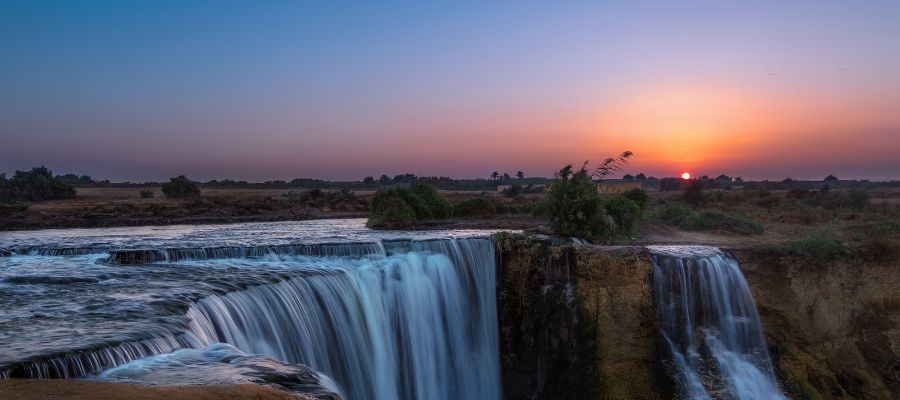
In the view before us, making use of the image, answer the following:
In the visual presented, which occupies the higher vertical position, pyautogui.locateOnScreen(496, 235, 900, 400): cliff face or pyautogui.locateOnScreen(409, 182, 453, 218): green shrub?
pyautogui.locateOnScreen(409, 182, 453, 218): green shrub

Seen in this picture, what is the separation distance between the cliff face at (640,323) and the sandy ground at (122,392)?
10944 mm

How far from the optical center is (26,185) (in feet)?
113

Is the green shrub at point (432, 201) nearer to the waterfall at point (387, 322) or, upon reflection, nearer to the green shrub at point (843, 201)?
the waterfall at point (387, 322)

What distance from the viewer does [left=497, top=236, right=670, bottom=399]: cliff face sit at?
569 inches

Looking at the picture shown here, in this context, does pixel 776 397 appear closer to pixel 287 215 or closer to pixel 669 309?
pixel 669 309

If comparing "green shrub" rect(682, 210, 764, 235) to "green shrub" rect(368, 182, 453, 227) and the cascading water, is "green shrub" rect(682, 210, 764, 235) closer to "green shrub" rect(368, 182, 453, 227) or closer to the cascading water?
"green shrub" rect(368, 182, 453, 227)

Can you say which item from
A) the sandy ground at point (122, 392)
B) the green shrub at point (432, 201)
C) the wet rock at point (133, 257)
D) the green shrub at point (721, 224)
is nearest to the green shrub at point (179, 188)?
the green shrub at point (432, 201)

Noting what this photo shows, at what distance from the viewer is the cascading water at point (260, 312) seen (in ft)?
21.9

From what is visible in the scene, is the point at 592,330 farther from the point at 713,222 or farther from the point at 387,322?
the point at 713,222

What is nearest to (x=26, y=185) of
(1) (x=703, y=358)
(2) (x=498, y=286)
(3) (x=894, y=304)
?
(2) (x=498, y=286)

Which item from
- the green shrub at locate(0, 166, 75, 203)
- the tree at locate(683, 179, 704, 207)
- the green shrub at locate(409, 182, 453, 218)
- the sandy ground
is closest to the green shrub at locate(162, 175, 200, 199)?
the green shrub at locate(0, 166, 75, 203)

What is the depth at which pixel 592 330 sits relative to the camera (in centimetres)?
1443

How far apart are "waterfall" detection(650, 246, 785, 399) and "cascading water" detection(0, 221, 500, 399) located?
14.9 feet

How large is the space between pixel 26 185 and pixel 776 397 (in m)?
38.9
